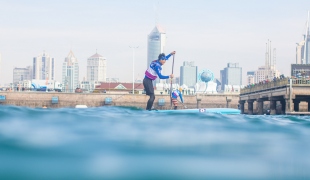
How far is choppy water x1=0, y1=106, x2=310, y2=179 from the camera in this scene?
6379mm

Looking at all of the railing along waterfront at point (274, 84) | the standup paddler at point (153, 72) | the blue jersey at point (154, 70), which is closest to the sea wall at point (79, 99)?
the railing along waterfront at point (274, 84)

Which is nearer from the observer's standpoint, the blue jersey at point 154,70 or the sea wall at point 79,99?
the blue jersey at point 154,70

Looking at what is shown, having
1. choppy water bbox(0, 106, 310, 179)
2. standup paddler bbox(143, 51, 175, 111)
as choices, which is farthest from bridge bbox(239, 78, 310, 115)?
choppy water bbox(0, 106, 310, 179)

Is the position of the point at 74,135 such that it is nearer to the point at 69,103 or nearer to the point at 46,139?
the point at 46,139

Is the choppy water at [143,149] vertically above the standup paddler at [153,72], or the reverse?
the standup paddler at [153,72]

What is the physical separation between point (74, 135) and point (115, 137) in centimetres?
59

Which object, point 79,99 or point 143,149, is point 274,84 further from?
Answer: point 143,149

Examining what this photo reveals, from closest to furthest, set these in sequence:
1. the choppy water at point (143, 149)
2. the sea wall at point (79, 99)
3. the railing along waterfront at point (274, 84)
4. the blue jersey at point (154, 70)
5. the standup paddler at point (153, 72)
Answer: the choppy water at point (143, 149) → the standup paddler at point (153, 72) → the blue jersey at point (154, 70) → the railing along waterfront at point (274, 84) → the sea wall at point (79, 99)

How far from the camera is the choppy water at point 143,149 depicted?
638 centimetres

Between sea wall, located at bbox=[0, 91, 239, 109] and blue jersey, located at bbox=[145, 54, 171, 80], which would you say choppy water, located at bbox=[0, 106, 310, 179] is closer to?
blue jersey, located at bbox=[145, 54, 171, 80]

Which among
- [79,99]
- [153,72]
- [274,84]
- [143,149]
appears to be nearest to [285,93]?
[274,84]

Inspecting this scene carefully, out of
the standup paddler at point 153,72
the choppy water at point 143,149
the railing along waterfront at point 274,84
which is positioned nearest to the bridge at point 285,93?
the railing along waterfront at point 274,84

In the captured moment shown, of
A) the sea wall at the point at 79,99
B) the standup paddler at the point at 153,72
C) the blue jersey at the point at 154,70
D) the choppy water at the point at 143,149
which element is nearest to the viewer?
the choppy water at the point at 143,149

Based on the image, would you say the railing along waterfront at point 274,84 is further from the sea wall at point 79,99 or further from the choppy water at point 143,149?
the choppy water at point 143,149
